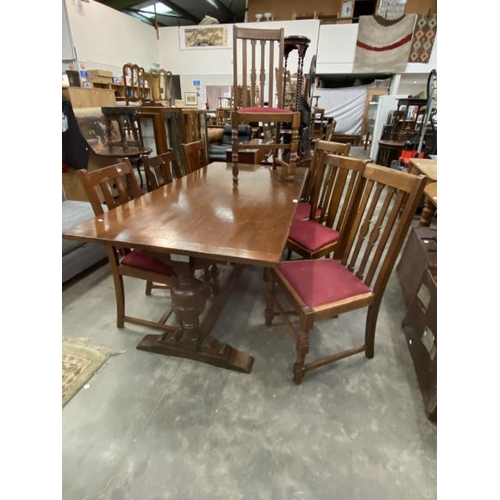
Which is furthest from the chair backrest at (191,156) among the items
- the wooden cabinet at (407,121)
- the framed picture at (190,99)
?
the framed picture at (190,99)

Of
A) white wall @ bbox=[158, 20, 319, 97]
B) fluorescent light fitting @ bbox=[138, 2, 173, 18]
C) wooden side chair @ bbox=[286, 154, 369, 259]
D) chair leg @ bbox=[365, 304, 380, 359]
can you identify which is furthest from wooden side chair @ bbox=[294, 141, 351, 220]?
fluorescent light fitting @ bbox=[138, 2, 173, 18]

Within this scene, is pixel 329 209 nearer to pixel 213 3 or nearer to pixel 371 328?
pixel 371 328

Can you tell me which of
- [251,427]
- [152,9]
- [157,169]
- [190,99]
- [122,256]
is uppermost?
[152,9]

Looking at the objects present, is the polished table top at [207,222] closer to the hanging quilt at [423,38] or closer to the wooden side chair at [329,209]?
the wooden side chair at [329,209]

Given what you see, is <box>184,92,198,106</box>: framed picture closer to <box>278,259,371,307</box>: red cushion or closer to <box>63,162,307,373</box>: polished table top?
<box>63,162,307,373</box>: polished table top

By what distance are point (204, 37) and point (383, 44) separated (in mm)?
4835

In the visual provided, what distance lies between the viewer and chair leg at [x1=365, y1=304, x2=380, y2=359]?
4.59 feet

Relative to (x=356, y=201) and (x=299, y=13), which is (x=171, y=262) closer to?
(x=356, y=201)

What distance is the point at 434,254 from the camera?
5.36 ft

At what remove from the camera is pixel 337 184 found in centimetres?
174

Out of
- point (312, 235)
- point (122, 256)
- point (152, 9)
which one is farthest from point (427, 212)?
point (152, 9)

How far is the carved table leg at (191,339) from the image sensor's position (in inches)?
54.6

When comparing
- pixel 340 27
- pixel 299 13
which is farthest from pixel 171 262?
pixel 299 13
